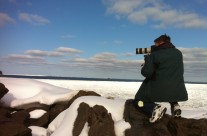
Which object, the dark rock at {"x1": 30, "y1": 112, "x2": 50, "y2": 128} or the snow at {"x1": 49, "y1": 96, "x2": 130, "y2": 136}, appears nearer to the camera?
the snow at {"x1": 49, "y1": 96, "x2": 130, "y2": 136}

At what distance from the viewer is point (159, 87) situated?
7281 millimetres

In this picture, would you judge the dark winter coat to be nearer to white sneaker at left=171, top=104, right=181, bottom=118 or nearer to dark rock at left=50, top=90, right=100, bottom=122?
white sneaker at left=171, top=104, right=181, bottom=118

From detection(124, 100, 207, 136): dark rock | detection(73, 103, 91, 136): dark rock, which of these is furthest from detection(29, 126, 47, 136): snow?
detection(124, 100, 207, 136): dark rock

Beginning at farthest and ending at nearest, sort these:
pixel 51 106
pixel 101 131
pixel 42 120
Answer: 1. pixel 51 106
2. pixel 42 120
3. pixel 101 131

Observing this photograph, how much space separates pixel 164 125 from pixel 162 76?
120 centimetres

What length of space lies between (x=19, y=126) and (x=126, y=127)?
2495 millimetres

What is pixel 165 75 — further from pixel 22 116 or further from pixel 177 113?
pixel 22 116

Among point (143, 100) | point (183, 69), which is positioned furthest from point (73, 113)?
point (183, 69)

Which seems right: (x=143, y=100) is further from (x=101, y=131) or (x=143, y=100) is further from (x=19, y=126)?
(x=19, y=126)

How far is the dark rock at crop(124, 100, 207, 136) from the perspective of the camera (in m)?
7.25

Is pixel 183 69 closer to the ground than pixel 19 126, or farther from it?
farther from it

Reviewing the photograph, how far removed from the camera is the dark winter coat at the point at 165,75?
23.8ft

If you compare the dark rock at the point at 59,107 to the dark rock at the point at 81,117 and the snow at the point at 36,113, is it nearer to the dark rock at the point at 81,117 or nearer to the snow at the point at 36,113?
the snow at the point at 36,113

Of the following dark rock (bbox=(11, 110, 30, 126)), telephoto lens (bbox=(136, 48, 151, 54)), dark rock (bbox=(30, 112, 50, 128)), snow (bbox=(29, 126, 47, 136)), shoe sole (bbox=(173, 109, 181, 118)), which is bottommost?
snow (bbox=(29, 126, 47, 136))
